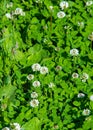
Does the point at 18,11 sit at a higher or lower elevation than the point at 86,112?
higher

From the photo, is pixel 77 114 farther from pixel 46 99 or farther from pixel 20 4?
pixel 20 4

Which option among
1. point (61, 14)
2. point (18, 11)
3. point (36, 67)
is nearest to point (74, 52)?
point (36, 67)

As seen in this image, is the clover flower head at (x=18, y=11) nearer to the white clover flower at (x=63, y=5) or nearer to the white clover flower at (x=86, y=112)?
the white clover flower at (x=63, y=5)

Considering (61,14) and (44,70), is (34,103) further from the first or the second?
(61,14)

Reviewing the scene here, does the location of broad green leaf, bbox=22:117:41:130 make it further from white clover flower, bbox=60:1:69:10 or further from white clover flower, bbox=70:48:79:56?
white clover flower, bbox=60:1:69:10

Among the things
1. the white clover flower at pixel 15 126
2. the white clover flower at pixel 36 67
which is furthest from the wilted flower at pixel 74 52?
the white clover flower at pixel 15 126

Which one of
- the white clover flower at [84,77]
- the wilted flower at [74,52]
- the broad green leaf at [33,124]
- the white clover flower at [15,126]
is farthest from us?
the wilted flower at [74,52]

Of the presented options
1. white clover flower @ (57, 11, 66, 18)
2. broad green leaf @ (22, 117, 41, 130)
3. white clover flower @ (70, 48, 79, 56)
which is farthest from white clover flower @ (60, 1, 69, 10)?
broad green leaf @ (22, 117, 41, 130)

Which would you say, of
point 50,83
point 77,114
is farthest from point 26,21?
point 77,114
